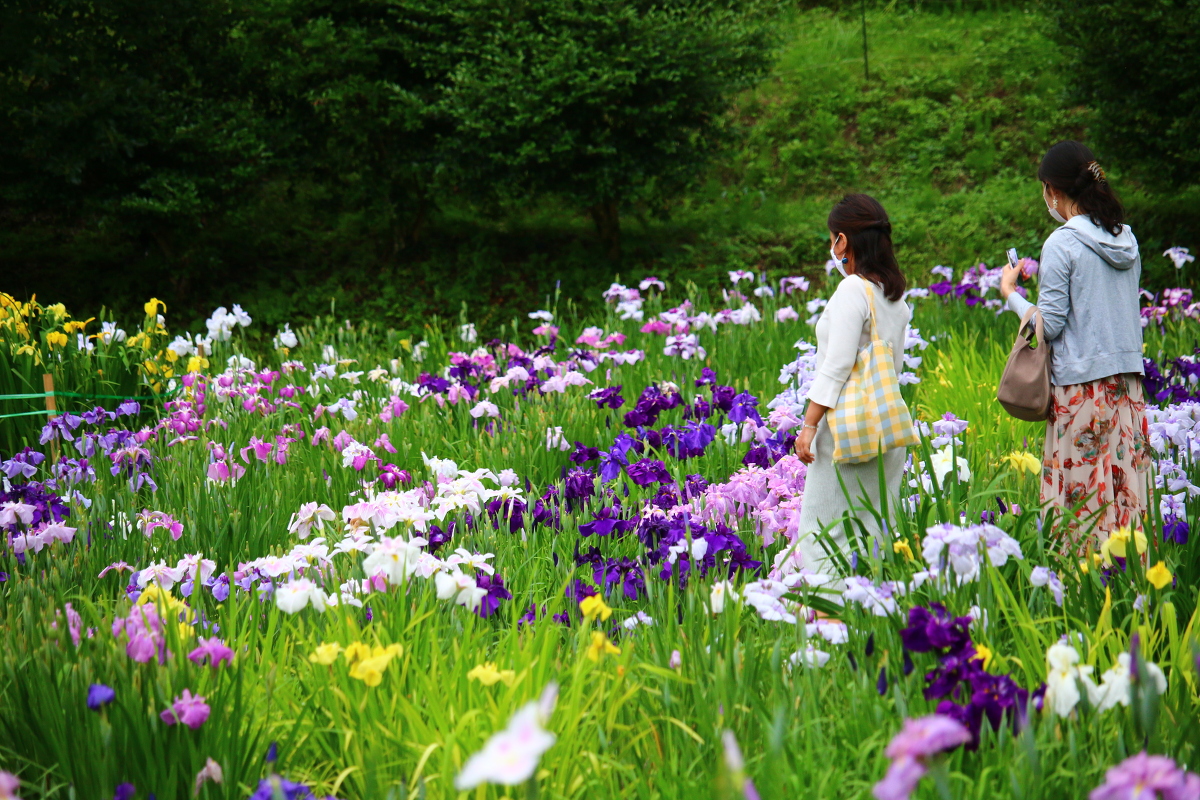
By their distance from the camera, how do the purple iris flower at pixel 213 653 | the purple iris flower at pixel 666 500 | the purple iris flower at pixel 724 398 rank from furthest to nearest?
1. the purple iris flower at pixel 724 398
2. the purple iris flower at pixel 666 500
3. the purple iris flower at pixel 213 653

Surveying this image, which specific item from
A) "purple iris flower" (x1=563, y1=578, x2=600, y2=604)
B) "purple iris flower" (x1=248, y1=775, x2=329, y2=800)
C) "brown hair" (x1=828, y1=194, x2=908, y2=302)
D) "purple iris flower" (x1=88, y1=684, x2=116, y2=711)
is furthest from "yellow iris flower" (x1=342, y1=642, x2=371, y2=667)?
"brown hair" (x1=828, y1=194, x2=908, y2=302)

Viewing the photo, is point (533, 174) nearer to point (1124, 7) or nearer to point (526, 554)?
point (1124, 7)

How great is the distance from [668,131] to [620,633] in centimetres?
772

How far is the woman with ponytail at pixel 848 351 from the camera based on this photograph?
8.26 ft

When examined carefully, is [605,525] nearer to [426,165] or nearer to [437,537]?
[437,537]

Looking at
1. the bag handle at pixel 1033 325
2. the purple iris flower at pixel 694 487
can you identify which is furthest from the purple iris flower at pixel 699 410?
the bag handle at pixel 1033 325

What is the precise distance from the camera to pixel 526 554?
8.82 feet

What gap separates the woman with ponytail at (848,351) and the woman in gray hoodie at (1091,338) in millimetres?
617

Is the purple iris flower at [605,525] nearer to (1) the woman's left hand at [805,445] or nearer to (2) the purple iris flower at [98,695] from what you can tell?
Result: (1) the woman's left hand at [805,445]

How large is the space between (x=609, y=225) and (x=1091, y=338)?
299 inches

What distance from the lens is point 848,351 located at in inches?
98.7

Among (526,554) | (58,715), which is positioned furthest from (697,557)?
(58,715)

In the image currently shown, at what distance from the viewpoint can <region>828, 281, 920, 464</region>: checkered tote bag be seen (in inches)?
97.6

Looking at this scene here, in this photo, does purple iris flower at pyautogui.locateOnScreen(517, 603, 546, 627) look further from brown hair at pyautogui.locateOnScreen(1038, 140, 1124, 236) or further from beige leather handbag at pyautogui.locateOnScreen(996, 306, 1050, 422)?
brown hair at pyautogui.locateOnScreen(1038, 140, 1124, 236)
